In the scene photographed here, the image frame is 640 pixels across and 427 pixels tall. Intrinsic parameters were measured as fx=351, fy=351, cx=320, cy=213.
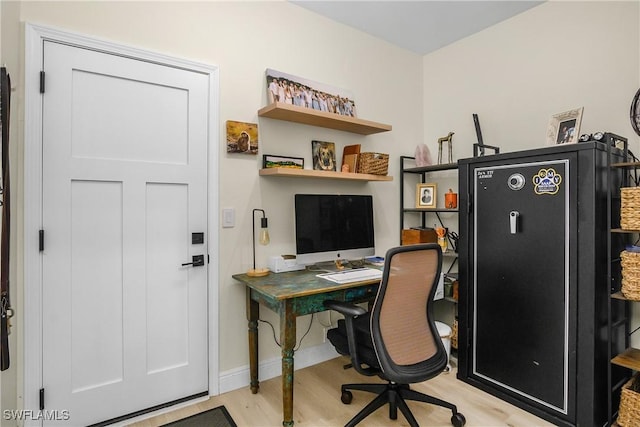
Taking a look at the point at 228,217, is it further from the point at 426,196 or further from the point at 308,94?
the point at 426,196

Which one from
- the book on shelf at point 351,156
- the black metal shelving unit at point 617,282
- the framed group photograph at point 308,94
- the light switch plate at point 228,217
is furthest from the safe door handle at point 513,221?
the light switch plate at point 228,217

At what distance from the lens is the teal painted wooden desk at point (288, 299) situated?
188 cm

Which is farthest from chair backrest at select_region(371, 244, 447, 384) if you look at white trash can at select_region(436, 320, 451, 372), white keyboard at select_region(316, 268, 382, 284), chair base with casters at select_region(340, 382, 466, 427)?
white trash can at select_region(436, 320, 451, 372)

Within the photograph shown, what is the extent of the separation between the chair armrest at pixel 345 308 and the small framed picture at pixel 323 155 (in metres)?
1.14

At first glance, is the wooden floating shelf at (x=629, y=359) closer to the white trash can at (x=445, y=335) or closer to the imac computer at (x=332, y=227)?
the white trash can at (x=445, y=335)

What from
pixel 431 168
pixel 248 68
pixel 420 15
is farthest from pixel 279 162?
pixel 420 15

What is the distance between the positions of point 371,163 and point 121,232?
178 centimetres

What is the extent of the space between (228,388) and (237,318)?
455 mm

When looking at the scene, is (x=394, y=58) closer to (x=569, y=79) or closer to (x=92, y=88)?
(x=569, y=79)

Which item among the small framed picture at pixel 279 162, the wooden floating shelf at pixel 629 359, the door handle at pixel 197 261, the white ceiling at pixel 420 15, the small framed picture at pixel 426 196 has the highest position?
the white ceiling at pixel 420 15

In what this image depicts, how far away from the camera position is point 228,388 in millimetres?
2334

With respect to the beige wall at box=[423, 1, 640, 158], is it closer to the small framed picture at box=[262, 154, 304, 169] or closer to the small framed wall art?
the small framed picture at box=[262, 154, 304, 169]

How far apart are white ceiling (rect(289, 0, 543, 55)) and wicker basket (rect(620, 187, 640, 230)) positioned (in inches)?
64.8

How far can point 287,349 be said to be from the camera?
1883mm
